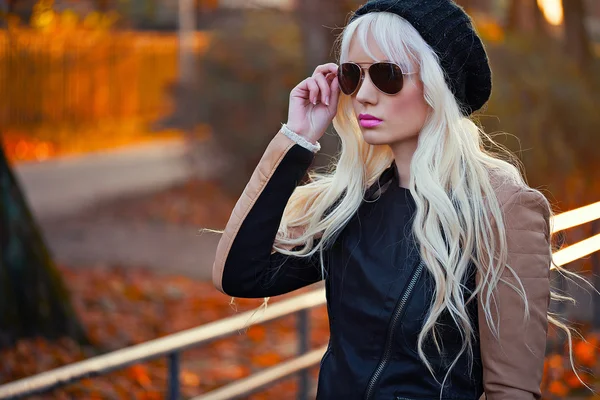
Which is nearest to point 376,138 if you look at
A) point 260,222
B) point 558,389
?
point 260,222

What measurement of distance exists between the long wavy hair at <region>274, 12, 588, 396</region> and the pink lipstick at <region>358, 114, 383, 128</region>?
0.11 metres

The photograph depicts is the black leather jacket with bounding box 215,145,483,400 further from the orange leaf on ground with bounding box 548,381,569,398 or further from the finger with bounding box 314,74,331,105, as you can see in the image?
the orange leaf on ground with bounding box 548,381,569,398

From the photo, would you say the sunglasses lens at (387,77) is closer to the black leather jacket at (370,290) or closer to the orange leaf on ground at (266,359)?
the black leather jacket at (370,290)

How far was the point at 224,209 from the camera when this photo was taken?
1380 centimetres

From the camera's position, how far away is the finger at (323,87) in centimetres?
253

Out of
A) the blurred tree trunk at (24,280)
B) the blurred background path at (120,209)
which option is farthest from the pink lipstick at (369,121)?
the blurred background path at (120,209)

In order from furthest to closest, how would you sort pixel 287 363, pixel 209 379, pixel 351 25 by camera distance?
pixel 209 379 → pixel 287 363 → pixel 351 25

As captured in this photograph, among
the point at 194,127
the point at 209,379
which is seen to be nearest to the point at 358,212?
the point at 209,379

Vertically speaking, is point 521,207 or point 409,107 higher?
point 409,107

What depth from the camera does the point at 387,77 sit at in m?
2.34

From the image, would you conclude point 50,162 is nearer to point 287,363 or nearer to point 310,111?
point 287,363

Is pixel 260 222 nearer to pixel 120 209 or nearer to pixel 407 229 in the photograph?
pixel 407 229

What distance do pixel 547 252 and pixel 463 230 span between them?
0.19 metres

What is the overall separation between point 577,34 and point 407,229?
36.3 feet
